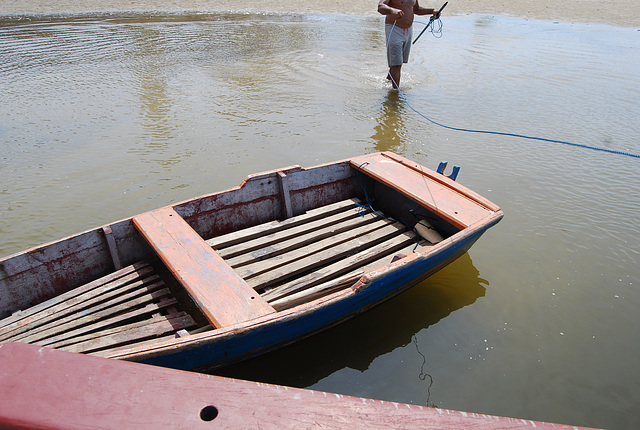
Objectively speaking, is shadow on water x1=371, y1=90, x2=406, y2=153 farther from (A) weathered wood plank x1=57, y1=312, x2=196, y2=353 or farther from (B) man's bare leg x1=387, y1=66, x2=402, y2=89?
(A) weathered wood plank x1=57, y1=312, x2=196, y2=353

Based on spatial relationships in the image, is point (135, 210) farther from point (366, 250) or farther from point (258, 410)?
point (258, 410)

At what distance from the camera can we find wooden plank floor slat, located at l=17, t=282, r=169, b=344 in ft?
11.0

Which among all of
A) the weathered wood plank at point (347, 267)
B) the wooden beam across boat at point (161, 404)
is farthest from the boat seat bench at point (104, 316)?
the wooden beam across boat at point (161, 404)

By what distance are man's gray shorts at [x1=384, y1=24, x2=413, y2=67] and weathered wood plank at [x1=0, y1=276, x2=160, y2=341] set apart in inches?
308

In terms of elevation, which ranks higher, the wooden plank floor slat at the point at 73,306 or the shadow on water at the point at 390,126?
the wooden plank floor slat at the point at 73,306

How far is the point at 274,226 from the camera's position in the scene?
4.90 metres

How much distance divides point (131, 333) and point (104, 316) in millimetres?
385

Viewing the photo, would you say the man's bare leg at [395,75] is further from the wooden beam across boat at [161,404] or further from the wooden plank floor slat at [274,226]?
the wooden beam across boat at [161,404]

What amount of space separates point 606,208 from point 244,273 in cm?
513

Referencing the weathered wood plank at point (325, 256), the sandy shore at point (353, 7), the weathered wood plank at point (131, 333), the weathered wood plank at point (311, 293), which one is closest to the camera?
the weathered wood plank at point (131, 333)

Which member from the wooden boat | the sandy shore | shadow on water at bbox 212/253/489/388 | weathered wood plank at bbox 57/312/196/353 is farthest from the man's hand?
the sandy shore

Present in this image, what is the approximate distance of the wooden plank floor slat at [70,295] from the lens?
3453 mm

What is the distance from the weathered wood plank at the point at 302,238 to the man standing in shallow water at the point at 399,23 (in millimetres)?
5752

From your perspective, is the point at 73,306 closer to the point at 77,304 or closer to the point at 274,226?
the point at 77,304
